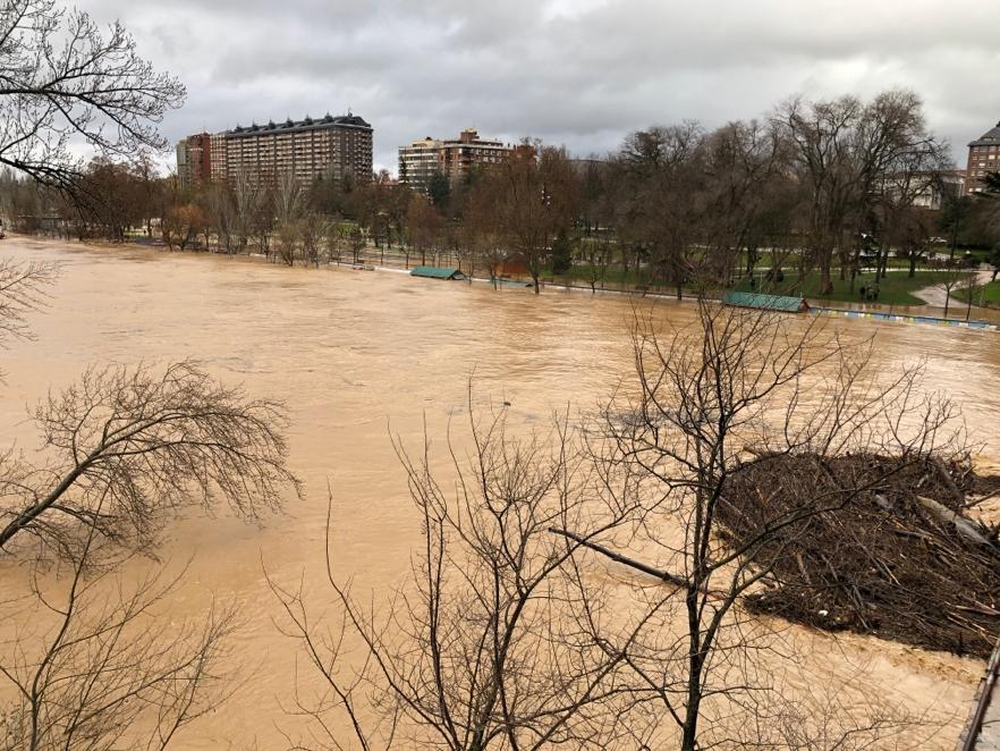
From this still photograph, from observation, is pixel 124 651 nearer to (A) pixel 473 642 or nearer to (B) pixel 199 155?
(A) pixel 473 642

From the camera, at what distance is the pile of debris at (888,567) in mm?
11289

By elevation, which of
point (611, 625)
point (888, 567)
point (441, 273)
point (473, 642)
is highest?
point (441, 273)

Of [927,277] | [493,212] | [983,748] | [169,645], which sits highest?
[493,212]

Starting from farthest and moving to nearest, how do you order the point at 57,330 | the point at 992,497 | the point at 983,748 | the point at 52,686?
the point at 57,330, the point at 992,497, the point at 52,686, the point at 983,748

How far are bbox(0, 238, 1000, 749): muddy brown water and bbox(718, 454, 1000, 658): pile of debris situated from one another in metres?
0.60

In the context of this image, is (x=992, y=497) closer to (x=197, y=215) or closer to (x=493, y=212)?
(x=493, y=212)

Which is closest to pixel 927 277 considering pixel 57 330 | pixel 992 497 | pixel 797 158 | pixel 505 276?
pixel 797 158

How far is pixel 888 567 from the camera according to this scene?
1266 cm

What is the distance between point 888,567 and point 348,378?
18.2m

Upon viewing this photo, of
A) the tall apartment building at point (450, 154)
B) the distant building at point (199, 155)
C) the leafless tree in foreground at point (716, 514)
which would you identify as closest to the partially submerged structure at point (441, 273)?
the leafless tree in foreground at point (716, 514)

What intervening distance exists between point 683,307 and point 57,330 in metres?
37.8

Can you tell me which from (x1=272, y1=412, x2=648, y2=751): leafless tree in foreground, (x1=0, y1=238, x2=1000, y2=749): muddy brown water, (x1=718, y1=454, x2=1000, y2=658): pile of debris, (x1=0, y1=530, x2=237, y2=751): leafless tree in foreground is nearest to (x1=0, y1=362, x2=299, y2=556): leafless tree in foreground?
(x1=0, y1=530, x2=237, y2=751): leafless tree in foreground

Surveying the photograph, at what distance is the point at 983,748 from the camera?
605cm

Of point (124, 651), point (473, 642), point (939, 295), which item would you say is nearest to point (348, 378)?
point (124, 651)
